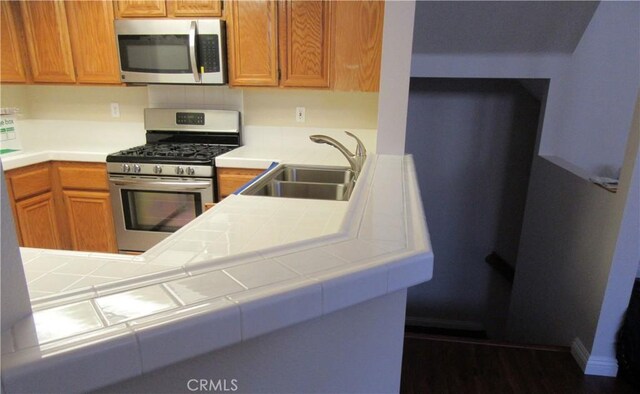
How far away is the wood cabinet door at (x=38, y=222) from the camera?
2658 mm

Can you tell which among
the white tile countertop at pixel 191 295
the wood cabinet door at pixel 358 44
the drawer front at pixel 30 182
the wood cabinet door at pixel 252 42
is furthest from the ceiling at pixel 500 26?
the drawer front at pixel 30 182

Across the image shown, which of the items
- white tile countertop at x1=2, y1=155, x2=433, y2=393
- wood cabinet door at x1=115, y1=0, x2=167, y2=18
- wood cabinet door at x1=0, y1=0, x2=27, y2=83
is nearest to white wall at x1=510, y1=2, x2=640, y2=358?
white tile countertop at x1=2, y1=155, x2=433, y2=393

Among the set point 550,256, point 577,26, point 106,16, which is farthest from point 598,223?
point 106,16

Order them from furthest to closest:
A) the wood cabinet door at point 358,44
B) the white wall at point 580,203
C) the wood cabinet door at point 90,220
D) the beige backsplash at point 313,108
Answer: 1. the beige backsplash at point 313,108
2. the wood cabinet door at point 90,220
3. the wood cabinet door at point 358,44
4. the white wall at point 580,203

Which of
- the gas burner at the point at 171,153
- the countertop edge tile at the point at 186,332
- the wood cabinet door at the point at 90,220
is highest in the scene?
the countertop edge tile at the point at 186,332

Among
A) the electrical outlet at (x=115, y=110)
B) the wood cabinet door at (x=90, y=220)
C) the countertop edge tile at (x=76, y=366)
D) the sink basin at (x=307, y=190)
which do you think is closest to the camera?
the countertop edge tile at (x=76, y=366)

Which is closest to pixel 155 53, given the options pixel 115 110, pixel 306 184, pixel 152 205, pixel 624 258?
pixel 115 110

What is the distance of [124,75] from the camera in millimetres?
2781

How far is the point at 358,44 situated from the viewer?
2521mm

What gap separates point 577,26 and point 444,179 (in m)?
1.68

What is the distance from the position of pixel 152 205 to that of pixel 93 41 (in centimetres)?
123

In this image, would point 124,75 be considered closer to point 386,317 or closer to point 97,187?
point 97,187

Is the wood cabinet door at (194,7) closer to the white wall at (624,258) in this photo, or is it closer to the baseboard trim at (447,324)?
the white wall at (624,258)

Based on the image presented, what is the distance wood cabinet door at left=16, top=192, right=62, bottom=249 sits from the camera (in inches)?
105
